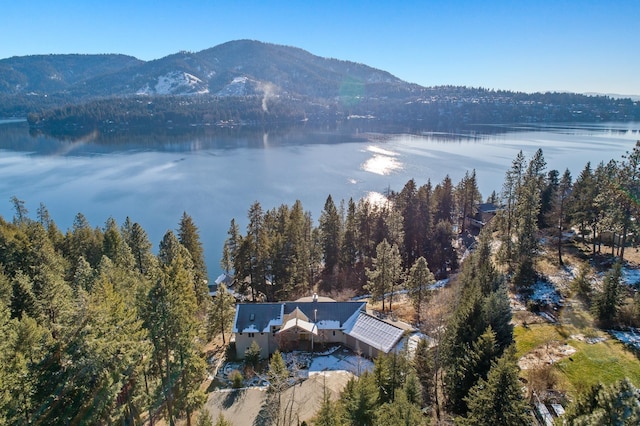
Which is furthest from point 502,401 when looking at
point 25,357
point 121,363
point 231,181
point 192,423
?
point 231,181

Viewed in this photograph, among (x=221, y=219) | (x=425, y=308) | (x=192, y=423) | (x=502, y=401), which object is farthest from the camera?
(x=221, y=219)

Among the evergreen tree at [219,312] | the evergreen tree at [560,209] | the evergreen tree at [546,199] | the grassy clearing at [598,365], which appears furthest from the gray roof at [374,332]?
the evergreen tree at [546,199]

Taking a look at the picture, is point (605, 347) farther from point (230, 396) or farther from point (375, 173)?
point (375, 173)

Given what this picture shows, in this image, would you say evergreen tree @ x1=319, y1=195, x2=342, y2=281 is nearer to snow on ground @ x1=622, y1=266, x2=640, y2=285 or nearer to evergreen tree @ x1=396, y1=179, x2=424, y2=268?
evergreen tree @ x1=396, y1=179, x2=424, y2=268

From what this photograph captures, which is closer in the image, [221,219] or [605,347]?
[605,347]

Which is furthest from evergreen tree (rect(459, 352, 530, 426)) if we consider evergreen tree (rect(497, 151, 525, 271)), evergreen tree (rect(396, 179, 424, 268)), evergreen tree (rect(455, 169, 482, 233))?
evergreen tree (rect(455, 169, 482, 233))

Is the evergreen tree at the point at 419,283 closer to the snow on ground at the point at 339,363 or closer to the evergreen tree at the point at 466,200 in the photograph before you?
the snow on ground at the point at 339,363
